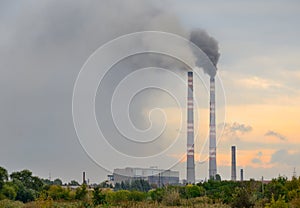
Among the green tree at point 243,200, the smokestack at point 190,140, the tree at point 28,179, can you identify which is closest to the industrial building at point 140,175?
the smokestack at point 190,140

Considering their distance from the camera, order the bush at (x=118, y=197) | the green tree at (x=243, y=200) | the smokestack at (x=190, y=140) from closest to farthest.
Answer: the green tree at (x=243, y=200) < the bush at (x=118, y=197) < the smokestack at (x=190, y=140)

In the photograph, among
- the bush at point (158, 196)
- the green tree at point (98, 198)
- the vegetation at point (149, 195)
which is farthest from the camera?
the bush at point (158, 196)

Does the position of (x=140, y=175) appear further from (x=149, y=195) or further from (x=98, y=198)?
(x=98, y=198)

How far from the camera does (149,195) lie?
143 feet

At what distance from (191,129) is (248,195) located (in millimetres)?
48049

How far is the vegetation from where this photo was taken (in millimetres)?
27519

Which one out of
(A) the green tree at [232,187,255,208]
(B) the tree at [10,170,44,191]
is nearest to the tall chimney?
(B) the tree at [10,170,44,191]

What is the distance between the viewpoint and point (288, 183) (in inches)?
1209

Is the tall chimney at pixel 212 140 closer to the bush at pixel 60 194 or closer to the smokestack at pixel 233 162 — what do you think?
the smokestack at pixel 233 162

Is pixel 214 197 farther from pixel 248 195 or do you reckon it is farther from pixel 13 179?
pixel 13 179

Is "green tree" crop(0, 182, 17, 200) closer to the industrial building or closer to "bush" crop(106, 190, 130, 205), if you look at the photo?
"bush" crop(106, 190, 130, 205)

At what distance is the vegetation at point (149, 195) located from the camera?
27.5m

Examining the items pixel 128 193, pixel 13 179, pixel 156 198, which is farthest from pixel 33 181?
pixel 156 198

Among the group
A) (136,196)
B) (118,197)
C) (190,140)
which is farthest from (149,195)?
(190,140)
